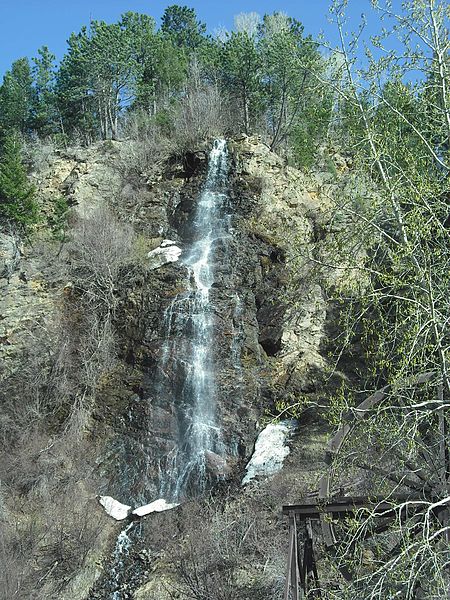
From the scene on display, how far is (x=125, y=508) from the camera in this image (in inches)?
707

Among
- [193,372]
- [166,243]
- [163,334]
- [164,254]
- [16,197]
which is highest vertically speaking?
[16,197]

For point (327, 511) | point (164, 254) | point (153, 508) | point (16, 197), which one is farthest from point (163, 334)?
point (327, 511)

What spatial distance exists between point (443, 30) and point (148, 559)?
13.7m

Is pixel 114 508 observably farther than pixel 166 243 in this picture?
No

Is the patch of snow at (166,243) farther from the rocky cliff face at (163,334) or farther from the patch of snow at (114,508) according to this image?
the patch of snow at (114,508)

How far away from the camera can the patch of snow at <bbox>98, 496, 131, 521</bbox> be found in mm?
17688

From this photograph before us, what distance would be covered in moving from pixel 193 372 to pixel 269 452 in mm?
3820

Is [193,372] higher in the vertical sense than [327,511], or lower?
higher

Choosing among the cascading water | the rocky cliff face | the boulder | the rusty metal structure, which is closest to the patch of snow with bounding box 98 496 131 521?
the rocky cliff face

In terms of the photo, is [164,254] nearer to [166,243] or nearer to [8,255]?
[166,243]

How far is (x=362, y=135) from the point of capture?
29.9 feet

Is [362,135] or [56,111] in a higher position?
[56,111]

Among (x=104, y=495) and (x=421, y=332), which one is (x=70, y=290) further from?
(x=421, y=332)

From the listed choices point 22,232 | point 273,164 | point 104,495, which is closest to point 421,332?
point 104,495
